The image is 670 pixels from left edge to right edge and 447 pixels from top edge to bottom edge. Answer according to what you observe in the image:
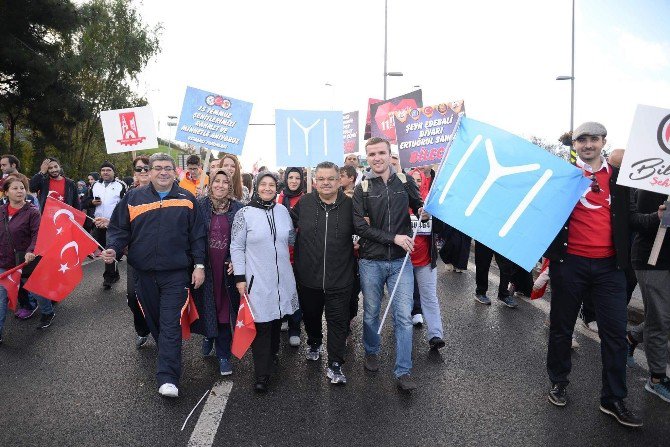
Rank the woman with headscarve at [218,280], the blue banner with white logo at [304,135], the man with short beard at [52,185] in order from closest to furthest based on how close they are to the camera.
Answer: the woman with headscarve at [218,280]
the blue banner with white logo at [304,135]
the man with short beard at [52,185]

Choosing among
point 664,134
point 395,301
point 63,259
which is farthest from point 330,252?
point 63,259

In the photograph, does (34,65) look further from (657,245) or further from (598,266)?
(657,245)

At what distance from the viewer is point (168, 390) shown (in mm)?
3629

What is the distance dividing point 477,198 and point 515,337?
84.3 inches

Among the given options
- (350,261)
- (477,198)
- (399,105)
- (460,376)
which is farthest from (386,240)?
(399,105)

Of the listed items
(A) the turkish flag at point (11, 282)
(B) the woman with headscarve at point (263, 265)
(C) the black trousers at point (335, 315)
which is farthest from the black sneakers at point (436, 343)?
(A) the turkish flag at point (11, 282)

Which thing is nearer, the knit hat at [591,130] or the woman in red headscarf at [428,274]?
the knit hat at [591,130]

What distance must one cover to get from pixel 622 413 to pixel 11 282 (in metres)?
5.73

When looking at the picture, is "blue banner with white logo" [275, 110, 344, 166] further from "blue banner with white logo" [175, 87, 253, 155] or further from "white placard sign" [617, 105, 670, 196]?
"white placard sign" [617, 105, 670, 196]

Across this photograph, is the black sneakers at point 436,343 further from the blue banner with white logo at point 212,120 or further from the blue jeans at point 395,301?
the blue banner with white logo at point 212,120

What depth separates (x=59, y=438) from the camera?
3.07 meters

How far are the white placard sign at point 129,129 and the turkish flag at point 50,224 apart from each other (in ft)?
14.1

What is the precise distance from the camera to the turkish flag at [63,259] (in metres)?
4.70

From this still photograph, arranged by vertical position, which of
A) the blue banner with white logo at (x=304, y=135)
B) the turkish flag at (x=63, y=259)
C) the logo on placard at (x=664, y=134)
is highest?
the blue banner with white logo at (x=304, y=135)
